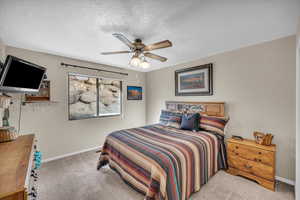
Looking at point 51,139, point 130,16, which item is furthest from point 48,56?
point 130,16

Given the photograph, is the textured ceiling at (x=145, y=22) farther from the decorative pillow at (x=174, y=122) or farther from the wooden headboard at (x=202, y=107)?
the decorative pillow at (x=174, y=122)

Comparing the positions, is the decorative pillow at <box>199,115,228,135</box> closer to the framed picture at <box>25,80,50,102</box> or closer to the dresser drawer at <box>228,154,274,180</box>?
the dresser drawer at <box>228,154,274,180</box>

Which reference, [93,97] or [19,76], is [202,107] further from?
[19,76]

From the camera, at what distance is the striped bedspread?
142 centimetres

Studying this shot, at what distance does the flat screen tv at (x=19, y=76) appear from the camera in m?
1.56

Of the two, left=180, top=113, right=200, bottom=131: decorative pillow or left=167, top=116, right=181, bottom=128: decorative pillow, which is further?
left=167, top=116, right=181, bottom=128: decorative pillow

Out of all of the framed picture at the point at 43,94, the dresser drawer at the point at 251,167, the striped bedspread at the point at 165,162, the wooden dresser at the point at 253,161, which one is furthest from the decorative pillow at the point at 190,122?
the framed picture at the point at 43,94

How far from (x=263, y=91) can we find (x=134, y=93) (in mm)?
3387

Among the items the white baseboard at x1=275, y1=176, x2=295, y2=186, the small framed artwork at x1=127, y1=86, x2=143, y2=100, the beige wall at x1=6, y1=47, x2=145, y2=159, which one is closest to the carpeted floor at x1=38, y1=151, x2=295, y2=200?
the white baseboard at x1=275, y1=176, x2=295, y2=186

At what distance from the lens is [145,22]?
1.69 metres

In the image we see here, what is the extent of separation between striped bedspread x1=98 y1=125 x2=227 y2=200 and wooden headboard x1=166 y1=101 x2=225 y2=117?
0.66 metres

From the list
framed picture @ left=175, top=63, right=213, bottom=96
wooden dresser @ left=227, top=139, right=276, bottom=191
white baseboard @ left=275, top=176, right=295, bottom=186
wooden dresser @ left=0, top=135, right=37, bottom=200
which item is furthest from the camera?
framed picture @ left=175, top=63, right=213, bottom=96

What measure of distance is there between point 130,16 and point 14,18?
152 centimetres

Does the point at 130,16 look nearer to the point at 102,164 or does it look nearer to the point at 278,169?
the point at 102,164
